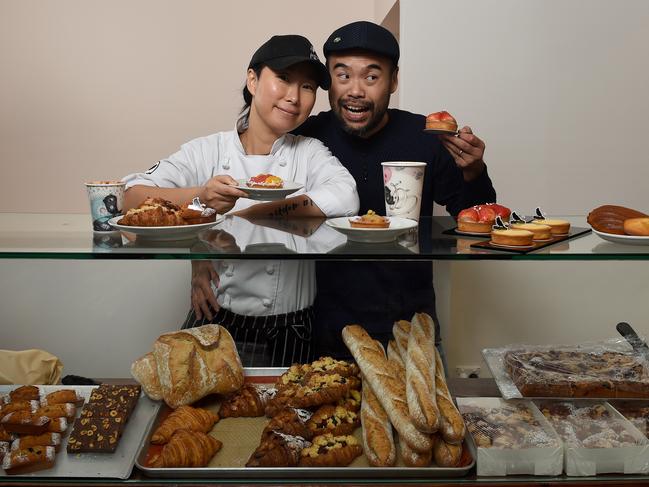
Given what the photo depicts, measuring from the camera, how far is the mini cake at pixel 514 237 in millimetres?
1413

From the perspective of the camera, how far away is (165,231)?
1.44 meters

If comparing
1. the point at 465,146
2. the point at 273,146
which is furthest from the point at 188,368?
the point at 465,146

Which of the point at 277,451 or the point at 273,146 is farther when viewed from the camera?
the point at 273,146

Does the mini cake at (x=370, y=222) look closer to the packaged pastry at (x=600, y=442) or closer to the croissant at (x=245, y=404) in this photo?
the croissant at (x=245, y=404)

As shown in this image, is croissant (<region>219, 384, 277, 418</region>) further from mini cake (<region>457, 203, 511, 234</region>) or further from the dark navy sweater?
mini cake (<region>457, 203, 511, 234</region>)

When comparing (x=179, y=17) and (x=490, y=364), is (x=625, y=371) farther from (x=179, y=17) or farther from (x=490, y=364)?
(x=179, y=17)

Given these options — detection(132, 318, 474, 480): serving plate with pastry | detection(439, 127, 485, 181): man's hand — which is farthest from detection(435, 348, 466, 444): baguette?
detection(439, 127, 485, 181): man's hand

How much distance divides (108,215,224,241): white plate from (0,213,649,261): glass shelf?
0.07 feet

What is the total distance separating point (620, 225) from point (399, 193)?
55 cm

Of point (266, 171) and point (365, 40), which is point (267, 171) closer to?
point (266, 171)

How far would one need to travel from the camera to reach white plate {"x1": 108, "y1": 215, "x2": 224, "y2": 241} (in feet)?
4.65

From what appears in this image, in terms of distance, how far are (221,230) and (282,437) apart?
20.9 inches

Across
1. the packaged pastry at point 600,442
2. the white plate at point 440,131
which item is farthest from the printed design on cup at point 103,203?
the packaged pastry at point 600,442

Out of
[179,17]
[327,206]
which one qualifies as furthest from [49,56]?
[327,206]
